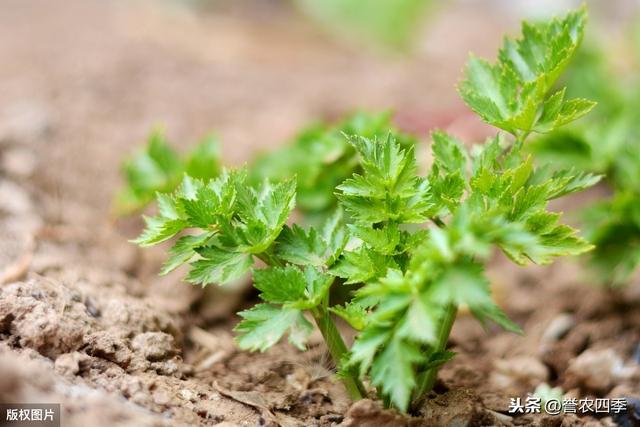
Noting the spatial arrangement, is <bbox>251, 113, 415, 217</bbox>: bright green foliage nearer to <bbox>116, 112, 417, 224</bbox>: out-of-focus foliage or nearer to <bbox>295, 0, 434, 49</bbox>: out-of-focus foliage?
<bbox>116, 112, 417, 224</bbox>: out-of-focus foliage

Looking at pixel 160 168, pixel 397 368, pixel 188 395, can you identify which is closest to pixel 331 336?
pixel 397 368

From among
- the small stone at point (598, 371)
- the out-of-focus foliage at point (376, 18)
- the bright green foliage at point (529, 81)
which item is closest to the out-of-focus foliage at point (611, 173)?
the small stone at point (598, 371)

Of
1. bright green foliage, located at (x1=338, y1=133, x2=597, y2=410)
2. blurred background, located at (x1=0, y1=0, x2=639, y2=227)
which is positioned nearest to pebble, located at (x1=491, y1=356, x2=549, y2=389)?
bright green foliage, located at (x1=338, y1=133, x2=597, y2=410)

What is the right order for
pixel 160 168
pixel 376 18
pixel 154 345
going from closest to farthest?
pixel 154 345
pixel 160 168
pixel 376 18

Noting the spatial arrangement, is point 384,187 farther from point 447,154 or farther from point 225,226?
point 225,226

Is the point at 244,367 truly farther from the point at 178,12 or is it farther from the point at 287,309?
the point at 178,12

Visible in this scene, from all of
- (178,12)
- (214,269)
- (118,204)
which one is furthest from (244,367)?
(178,12)
